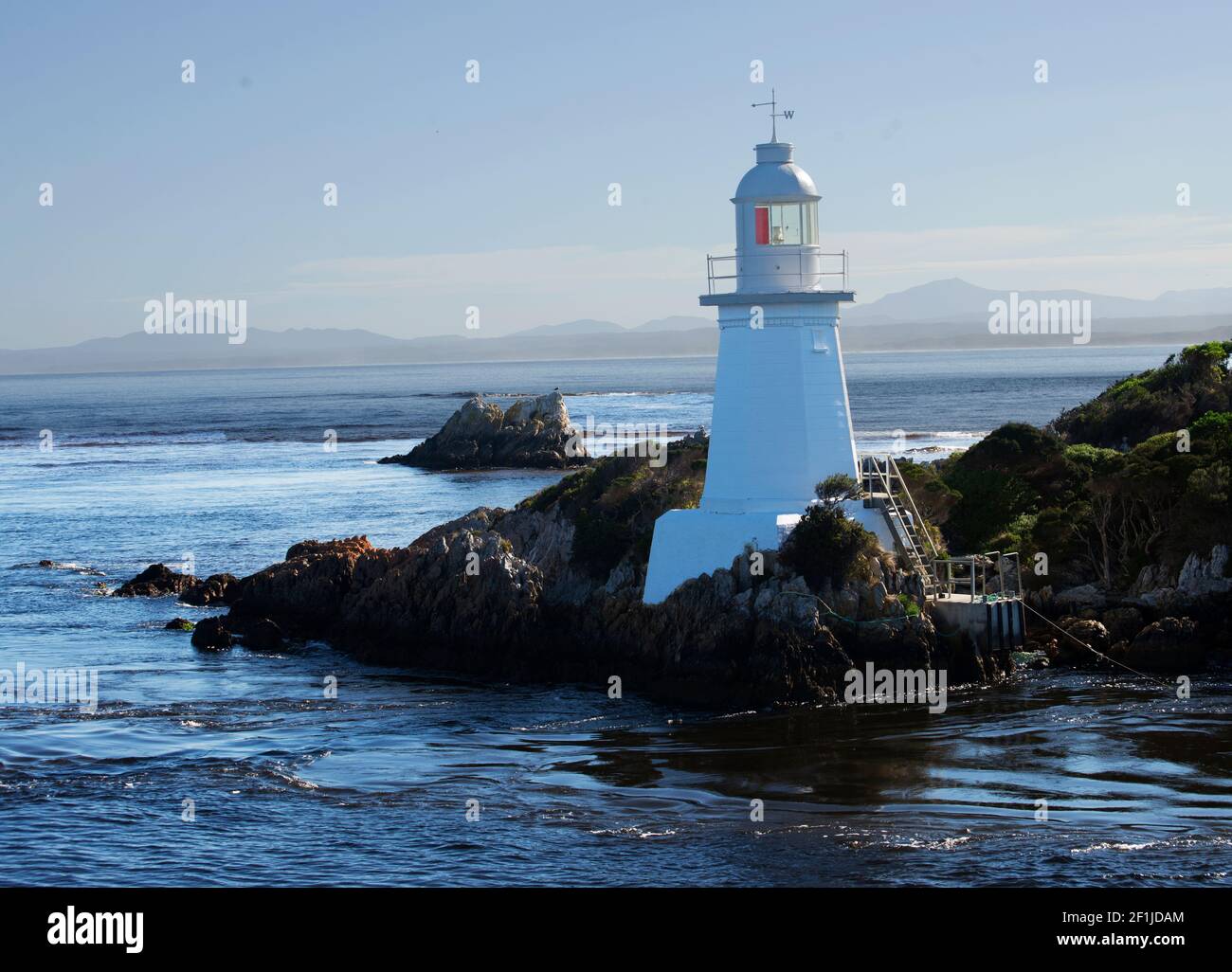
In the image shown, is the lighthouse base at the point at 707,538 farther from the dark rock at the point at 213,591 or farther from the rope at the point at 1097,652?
the dark rock at the point at 213,591

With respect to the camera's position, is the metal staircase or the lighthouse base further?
the metal staircase

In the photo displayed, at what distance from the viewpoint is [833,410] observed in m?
27.9

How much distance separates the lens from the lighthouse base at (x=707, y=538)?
2748cm

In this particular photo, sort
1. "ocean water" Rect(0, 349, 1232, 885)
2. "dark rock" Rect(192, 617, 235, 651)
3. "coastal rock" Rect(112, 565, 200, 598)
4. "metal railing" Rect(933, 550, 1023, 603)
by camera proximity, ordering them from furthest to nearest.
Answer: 1. "coastal rock" Rect(112, 565, 200, 598)
2. "dark rock" Rect(192, 617, 235, 651)
3. "metal railing" Rect(933, 550, 1023, 603)
4. "ocean water" Rect(0, 349, 1232, 885)

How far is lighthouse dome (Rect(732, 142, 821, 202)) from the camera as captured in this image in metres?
27.5

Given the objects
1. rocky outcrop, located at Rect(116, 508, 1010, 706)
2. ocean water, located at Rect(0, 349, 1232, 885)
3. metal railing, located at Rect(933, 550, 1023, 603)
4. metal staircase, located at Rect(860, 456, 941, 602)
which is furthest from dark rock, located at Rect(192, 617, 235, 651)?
metal railing, located at Rect(933, 550, 1023, 603)

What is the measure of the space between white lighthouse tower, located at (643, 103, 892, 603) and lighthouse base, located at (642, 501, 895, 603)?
0.02 m

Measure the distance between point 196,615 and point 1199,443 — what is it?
23.4m

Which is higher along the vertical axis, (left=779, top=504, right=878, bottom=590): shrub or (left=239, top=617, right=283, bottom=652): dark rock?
(left=779, top=504, right=878, bottom=590): shrub

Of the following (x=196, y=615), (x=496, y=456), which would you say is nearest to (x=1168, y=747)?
(x=196, y=615)

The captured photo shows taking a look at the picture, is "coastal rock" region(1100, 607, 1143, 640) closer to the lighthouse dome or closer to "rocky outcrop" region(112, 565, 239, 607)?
the lighthouse dome

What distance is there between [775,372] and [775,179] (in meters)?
3.44

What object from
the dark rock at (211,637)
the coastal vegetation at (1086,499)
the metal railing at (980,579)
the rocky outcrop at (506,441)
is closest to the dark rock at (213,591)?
the dark rock at (211,637)

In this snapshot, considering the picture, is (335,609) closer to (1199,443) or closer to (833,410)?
(833,410)
